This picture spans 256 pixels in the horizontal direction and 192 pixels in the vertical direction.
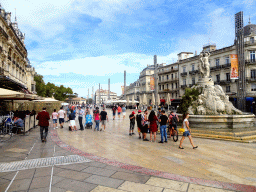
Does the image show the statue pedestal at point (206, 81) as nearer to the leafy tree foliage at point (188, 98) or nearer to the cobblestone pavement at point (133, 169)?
the leafy tree foliage at point (188, 98)

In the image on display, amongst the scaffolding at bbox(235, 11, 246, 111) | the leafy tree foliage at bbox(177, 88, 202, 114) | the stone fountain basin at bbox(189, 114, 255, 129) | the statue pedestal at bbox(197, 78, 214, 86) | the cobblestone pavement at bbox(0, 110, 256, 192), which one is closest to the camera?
the cobblestone pavement at bbox(0, 110, 256, 192)

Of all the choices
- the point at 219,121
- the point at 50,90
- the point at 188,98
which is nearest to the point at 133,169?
the point at 219,121

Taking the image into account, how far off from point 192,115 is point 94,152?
7006 mm

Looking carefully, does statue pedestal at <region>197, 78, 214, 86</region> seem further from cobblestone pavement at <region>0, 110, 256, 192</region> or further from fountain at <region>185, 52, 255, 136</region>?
cobblestone pavement at <region>0, 110, 256, 192</region>

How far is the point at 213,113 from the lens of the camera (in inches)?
460

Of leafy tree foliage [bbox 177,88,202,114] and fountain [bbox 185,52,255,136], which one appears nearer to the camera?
fountain [bbox 185,52,255,136]

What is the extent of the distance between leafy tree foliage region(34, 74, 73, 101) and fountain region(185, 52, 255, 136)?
5342 cm

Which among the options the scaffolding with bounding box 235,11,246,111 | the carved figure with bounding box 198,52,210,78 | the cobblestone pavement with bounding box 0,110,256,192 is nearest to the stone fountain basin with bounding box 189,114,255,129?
the cobblestone pavement with bounding box 0,110,256,192

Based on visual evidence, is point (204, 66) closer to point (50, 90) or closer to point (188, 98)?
point (188, 98)

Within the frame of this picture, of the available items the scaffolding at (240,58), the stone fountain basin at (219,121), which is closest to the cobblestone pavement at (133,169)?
the stone fountain basin at (219,121)

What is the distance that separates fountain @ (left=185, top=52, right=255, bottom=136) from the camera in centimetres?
1066

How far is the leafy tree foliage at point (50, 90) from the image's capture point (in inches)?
2230

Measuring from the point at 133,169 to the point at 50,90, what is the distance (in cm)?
6273

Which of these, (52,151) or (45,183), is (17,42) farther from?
(45,183)
